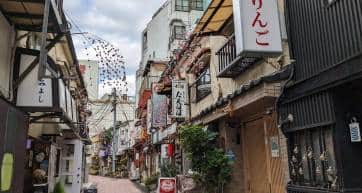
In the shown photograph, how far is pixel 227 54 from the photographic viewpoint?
11031 millimetres

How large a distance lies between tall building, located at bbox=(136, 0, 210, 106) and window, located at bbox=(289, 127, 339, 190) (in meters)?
22.9

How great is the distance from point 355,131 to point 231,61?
5.14 metres

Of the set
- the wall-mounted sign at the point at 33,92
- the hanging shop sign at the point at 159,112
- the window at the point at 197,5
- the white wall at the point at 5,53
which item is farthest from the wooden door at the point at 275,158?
the window at the point at 197,5

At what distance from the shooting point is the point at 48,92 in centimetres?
833

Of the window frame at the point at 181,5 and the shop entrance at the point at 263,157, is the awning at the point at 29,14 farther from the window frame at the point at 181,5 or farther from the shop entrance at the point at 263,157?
the window frame at the point at 181,5

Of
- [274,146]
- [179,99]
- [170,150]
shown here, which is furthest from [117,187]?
[274,146]

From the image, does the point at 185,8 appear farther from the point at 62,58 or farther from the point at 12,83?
the point at 12,83

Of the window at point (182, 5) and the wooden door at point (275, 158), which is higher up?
the window at point (182, 5)

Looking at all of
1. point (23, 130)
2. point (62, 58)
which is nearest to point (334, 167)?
point (23, 130)

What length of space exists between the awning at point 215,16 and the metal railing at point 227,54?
887mm

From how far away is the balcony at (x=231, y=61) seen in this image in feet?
32.4

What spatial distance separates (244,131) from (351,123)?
593 centimetres

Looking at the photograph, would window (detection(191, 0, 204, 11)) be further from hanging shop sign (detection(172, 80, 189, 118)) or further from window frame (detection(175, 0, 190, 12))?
hanging shop sign (detection(172, 80, 189, 118))

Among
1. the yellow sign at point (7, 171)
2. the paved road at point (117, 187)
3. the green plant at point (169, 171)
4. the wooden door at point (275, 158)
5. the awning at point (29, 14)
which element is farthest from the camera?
the paved road at point (117, 187)
